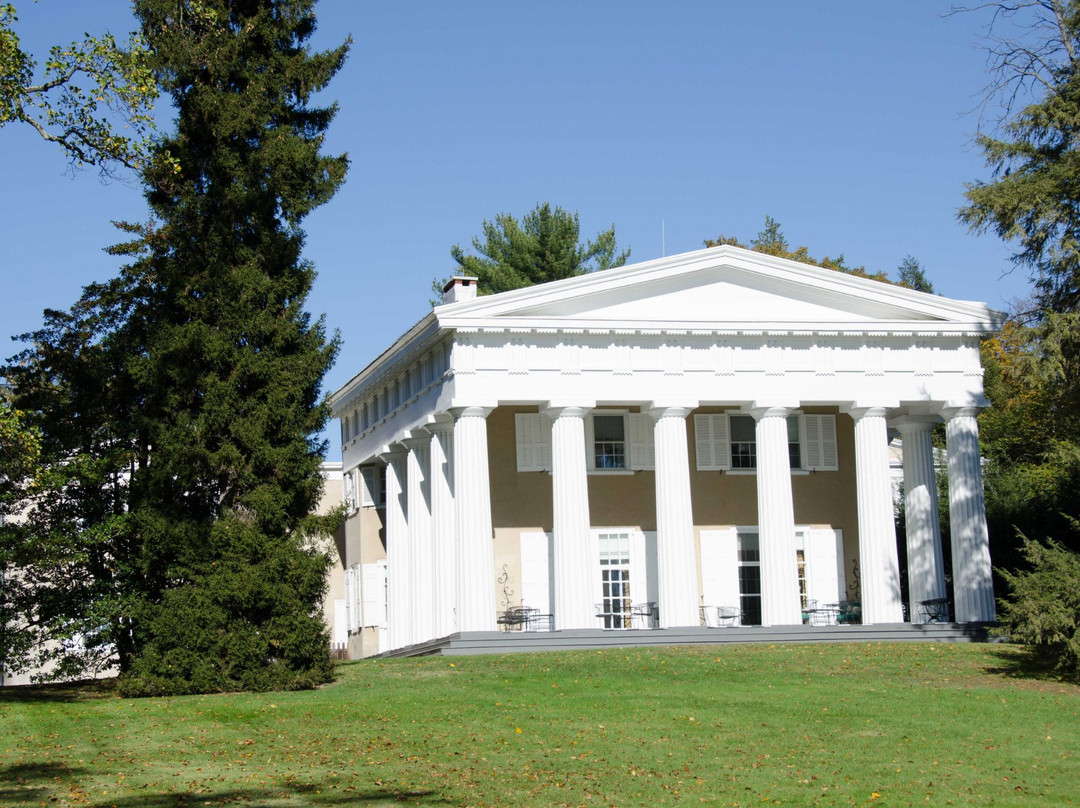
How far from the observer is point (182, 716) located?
22.1 m

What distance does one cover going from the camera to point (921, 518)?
117 feet

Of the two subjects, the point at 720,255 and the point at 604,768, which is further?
the point at 720,255

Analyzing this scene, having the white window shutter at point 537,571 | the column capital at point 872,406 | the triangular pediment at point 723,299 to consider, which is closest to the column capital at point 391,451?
the white window shutter at point 537,571

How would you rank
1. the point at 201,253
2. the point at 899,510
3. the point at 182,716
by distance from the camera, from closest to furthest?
the point at 182,716
the point at 201,253
the point at 899,510

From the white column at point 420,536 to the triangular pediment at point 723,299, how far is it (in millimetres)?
5684

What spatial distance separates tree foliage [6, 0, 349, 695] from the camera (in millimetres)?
25859

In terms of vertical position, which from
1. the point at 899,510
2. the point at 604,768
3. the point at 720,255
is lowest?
the point at 604,768

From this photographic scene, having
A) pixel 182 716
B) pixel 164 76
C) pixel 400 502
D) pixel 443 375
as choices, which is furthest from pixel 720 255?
pixel 182 716

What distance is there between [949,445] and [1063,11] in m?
10.7

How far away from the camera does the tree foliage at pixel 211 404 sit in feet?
84.8

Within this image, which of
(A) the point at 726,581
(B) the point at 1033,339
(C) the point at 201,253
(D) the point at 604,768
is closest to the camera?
(D) the point at 604,768

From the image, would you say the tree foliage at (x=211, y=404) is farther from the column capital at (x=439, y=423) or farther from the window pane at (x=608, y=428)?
the window pane at (x=608, y=428)

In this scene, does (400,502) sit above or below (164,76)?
below

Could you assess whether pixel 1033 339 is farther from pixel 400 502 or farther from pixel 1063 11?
pixel 400 502
